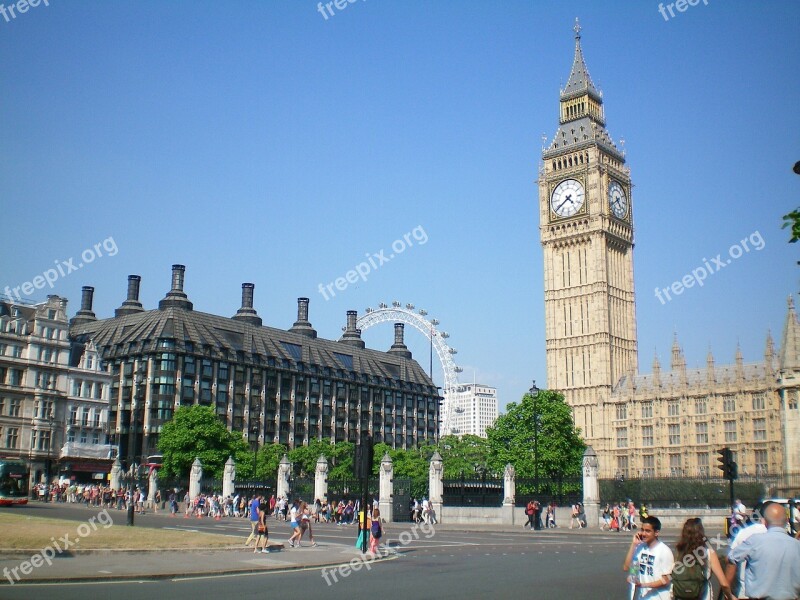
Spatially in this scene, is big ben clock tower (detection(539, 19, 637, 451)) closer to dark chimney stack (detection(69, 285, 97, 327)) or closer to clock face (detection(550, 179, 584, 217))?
clock face (detection(550, 179, 584, 217))

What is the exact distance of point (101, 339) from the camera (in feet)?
375

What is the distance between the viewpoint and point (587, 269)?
108438 mm

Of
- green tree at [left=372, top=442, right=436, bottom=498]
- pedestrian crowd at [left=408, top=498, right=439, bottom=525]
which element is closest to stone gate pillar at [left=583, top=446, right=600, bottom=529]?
pedestrian crowd at [left=408, top=498, right=439, bottom=525]

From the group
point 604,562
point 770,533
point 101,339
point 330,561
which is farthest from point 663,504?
point 101,339

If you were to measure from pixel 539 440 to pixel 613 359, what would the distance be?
3630cm

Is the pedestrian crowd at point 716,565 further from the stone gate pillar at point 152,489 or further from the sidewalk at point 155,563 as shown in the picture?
the stone gate pillar at point 152,489

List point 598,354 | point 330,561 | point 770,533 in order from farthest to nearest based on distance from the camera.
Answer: point 598,354
point 330,561
point 770,533

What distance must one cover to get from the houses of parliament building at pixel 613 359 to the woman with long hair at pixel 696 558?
8511 centimetres

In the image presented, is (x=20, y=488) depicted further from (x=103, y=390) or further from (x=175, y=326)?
(x=175, y=326)

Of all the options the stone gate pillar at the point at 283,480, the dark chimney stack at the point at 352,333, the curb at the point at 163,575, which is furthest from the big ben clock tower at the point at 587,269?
the curb at the point at 163,575

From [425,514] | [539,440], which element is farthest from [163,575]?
[539,440]

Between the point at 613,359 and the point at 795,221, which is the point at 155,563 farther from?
the point at 613,359

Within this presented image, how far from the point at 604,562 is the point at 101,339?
101170mm

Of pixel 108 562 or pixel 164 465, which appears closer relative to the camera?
pixel 108 562
